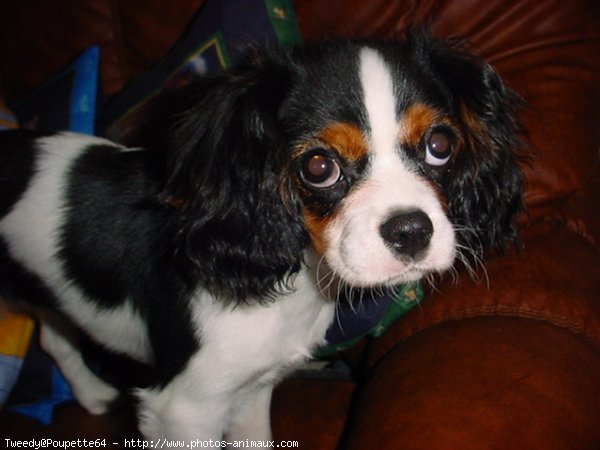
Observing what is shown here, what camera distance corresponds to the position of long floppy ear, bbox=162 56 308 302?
107 cm

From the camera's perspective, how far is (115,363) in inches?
A: 67.7

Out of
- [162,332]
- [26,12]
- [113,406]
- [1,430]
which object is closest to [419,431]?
[162,332]

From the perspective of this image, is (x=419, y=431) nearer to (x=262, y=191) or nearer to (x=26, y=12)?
(x=262, y=191)

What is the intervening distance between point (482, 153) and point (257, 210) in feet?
1.72

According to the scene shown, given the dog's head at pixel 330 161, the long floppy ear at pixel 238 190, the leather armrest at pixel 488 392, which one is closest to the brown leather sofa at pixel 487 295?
the leather armrest at pixel 488 392

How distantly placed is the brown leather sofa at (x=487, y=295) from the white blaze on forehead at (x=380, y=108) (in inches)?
17.1

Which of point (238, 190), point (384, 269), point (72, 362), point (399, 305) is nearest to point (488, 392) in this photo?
point (384, 269)

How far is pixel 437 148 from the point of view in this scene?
1.10 m

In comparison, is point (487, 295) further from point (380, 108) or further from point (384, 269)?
point (380, 108)

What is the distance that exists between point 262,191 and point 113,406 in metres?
0.92

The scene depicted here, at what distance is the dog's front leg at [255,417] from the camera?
1451 millimetres

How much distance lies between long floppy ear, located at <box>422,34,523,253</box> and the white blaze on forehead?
22 centimetres

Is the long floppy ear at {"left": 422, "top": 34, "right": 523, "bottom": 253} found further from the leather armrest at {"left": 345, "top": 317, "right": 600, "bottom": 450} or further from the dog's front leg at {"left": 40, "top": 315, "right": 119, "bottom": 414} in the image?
the dog's front leg at {"left": 40, "top": 315, "right": 119, "bottom": 414}

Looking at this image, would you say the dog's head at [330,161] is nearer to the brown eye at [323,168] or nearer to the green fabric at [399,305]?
the brown eye at [323,168]
